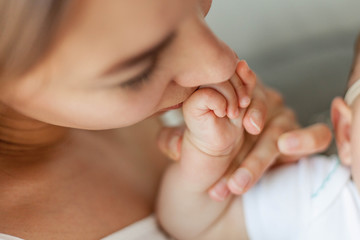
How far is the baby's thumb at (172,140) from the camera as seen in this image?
779 mm

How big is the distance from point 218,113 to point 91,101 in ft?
0.72

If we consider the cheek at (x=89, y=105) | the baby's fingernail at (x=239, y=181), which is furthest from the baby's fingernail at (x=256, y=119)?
the cheek at (x=89, y=105)

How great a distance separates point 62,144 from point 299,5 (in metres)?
0.73

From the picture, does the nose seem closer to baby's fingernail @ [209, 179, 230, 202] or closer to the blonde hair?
the blonde hair

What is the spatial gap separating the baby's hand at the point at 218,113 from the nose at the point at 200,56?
81mm

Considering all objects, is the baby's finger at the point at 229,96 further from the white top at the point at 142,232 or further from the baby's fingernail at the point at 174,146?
the white top at the point at 142,232

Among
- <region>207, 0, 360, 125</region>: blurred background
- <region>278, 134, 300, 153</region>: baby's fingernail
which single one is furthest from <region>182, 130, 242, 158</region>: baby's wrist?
<region>207, 0, 360, 125</region>: blurred background

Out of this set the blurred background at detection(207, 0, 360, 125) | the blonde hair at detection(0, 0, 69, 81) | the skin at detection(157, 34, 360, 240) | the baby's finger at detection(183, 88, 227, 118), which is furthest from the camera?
the blurred background at detection(207, 0, 360, 125)

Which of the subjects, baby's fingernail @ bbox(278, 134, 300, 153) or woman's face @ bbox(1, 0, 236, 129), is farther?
baby's fingernail @ bbox(278, 134, 300, 153)

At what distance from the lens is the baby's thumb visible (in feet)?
2.56

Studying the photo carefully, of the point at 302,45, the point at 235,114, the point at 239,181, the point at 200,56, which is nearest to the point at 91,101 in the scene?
the point at 200,56

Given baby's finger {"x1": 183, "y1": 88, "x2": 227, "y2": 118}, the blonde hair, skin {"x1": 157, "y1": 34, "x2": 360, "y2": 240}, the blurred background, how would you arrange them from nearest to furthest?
the blonde hair → baby's finger {"x1": 183, "y1": 88, "x2": 227, "y2": 118} → skin {"x1": 157, "y1": 34, "x2": 360, "y2": 240} → the blurred background

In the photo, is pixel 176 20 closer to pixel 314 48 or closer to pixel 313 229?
pixel 313 229

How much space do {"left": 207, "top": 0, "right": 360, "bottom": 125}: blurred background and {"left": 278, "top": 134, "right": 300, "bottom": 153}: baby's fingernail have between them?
1.15ft
